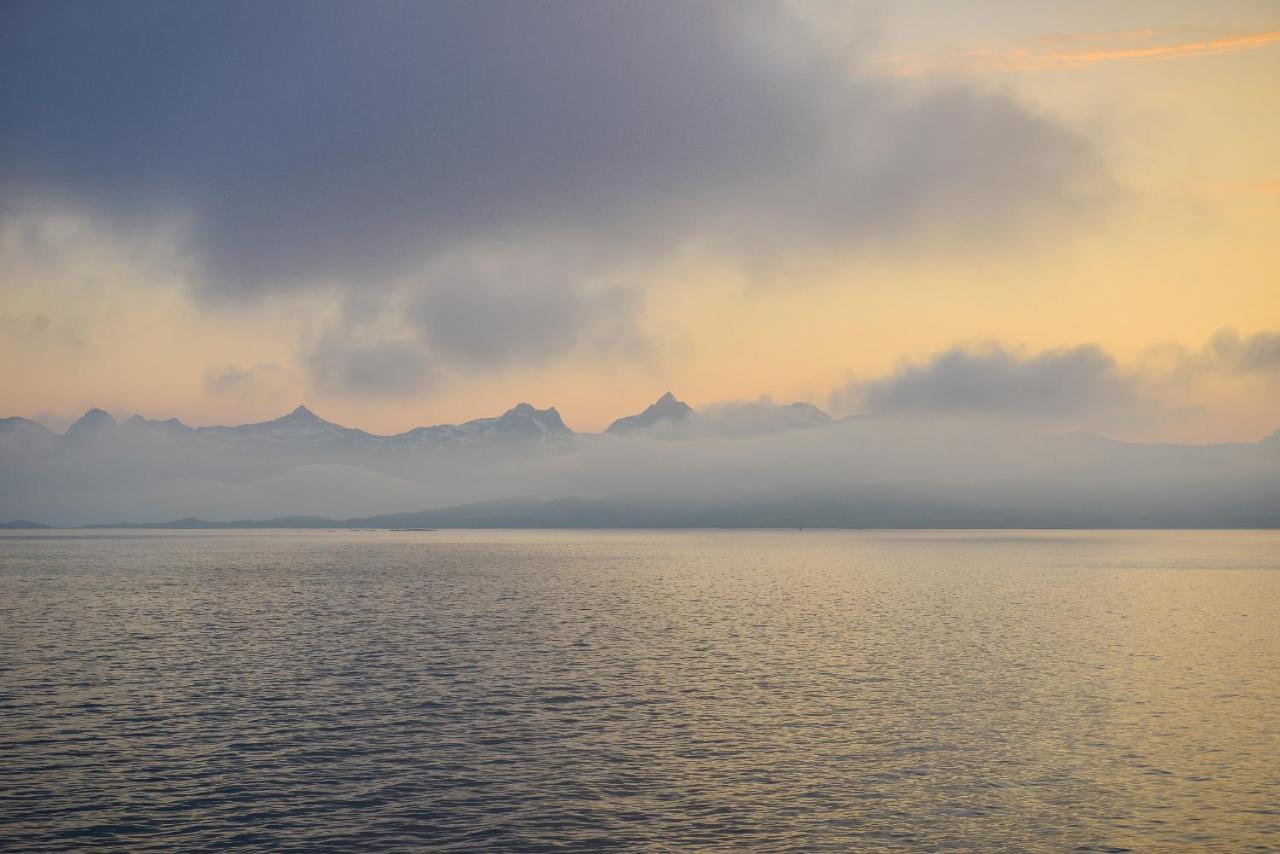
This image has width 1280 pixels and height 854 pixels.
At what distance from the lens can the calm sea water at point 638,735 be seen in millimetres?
38000

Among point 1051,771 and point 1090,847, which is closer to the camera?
point 1090,847

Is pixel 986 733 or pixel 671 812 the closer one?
pixel 671 812

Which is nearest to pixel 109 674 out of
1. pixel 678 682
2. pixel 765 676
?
pixel 678 682

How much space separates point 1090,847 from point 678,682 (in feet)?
122

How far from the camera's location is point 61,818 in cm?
3853

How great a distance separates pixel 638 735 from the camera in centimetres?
5297

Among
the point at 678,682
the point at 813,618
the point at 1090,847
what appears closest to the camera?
the point at 1090,847

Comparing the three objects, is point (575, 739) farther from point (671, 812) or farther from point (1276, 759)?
point (1276, 759)

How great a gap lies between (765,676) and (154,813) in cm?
4422

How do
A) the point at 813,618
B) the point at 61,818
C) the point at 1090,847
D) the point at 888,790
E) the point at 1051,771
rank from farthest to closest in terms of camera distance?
1. the point at 813,618
2. the point at 1051,771
3. the point at 888,790
4. the point at 61,818
5. the point at 1090,847

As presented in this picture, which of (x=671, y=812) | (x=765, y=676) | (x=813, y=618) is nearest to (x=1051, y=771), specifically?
(x=671, y=812)

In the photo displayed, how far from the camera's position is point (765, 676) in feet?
239

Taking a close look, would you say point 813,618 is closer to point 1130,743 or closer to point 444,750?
point 1130,743

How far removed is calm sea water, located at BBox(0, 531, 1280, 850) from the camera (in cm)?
3800
